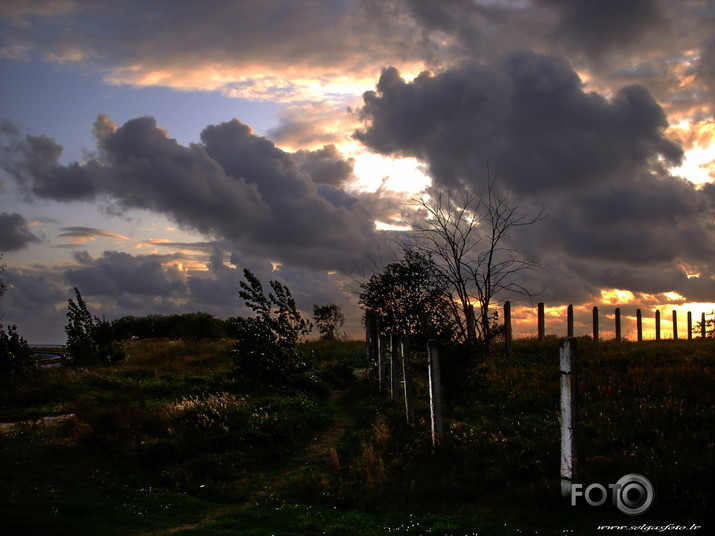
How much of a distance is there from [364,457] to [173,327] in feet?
160

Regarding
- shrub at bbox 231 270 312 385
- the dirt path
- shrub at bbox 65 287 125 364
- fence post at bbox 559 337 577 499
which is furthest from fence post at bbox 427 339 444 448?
→ shrub at bbox 65 287 125 364

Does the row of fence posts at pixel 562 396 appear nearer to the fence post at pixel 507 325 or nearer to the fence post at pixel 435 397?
the fence post at pixel 435 397

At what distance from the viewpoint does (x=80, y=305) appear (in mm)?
37594

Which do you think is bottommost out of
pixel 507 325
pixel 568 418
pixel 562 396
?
pixel 568 418

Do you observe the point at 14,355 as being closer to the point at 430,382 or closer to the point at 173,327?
the point at 430,382

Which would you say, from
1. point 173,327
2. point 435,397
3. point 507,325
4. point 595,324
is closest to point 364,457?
A: point 435,397

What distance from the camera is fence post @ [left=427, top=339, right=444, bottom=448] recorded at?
14.0 meters

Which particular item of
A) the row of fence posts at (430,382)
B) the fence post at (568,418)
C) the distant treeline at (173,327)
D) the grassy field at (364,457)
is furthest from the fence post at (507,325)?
the distant treeline at (173,327)

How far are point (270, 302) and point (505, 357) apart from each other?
12913 millimetres

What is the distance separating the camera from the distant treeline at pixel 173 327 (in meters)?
55.7

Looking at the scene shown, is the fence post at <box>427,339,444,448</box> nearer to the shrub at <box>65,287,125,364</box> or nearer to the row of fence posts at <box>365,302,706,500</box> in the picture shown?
the row of fence posts at <box>365,302,706,500</box>

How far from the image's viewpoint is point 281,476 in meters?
14.6

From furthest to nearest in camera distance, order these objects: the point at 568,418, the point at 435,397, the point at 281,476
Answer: the point at 281,476 < the point at 435,397 < the point at 568,418

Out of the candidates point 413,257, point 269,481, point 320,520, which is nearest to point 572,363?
point 320,520
